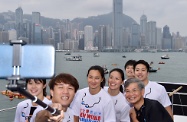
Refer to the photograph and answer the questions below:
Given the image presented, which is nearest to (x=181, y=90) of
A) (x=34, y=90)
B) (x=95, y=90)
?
(x=95, y=90)

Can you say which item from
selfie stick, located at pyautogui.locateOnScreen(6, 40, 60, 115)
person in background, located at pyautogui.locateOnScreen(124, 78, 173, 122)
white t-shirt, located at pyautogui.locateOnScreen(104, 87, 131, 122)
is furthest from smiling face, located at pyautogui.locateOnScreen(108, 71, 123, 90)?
selfie stick, located at pyautogui.locateOnScreen(6, 40, 60, 115)

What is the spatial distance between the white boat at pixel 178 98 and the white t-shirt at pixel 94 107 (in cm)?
252

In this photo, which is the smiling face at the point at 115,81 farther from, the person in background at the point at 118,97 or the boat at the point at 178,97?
the boat at the point at 178,97

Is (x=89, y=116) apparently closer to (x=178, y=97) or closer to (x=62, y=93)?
(x=62, y=93)

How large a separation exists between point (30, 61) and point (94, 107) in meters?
2.31

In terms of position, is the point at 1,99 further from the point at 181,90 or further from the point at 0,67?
the point at 0,67

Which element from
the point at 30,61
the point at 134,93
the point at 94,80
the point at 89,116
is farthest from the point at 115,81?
the point at 30,61

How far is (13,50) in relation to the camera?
1026 mm

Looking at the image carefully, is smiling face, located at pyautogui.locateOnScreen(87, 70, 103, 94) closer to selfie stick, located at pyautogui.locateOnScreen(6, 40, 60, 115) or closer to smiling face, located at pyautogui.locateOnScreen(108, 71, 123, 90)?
smiling face, located at pyautogui.locateOnScreen(108, 71, 123, 90)

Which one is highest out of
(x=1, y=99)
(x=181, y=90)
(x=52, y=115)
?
(x=52, y=115)

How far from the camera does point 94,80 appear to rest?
340 centimetres

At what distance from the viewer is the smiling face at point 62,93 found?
2.01 metres

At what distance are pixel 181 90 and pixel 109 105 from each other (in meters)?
3.56

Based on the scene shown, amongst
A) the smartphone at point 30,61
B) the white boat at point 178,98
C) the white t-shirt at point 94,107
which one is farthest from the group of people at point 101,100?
the white boat at point 178,98
